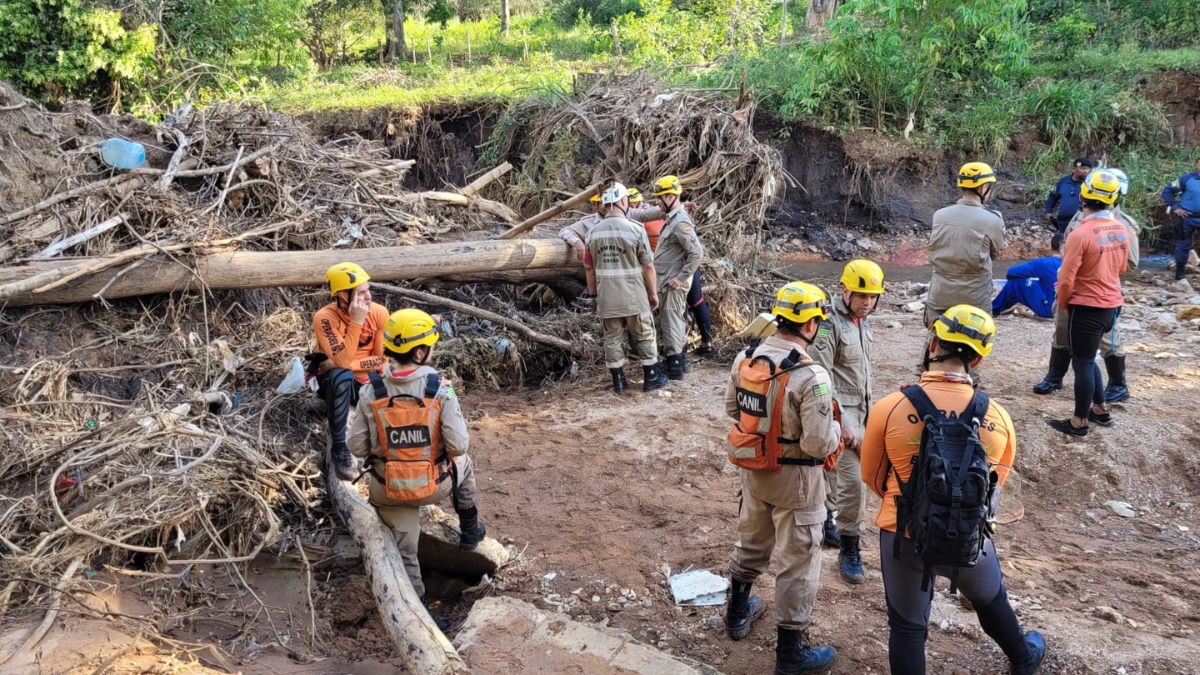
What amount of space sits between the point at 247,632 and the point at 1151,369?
A: 23.5 feet

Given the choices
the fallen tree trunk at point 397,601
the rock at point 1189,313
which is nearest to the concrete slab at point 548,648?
the fallen tree trunk at point 397,601

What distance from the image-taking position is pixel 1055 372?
6367 millimetres

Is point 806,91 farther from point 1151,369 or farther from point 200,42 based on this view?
point 200,42

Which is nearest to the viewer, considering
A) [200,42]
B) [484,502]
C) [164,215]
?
[484,502]

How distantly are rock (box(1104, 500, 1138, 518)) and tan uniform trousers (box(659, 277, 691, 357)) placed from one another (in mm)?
3488

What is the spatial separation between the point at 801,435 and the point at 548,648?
1.44 metres

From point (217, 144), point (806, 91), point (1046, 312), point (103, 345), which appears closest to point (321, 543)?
point (103, 345)

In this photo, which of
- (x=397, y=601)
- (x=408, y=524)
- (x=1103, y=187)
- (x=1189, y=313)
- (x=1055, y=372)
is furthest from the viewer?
(x=1189, y=313)

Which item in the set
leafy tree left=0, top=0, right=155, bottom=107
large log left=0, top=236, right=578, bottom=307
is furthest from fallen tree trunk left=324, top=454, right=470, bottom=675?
leafy tree left=0, top=0, right=155, bottom=107

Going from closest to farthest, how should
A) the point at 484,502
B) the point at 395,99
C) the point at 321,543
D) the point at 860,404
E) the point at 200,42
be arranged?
the point at 860,404, the point at 321,543, the point at 484,502, the point at 200,42, the point at 395,99

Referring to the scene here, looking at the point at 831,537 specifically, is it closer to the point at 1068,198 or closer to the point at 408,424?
the point at 408,424

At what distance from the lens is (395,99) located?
1550 centimetres

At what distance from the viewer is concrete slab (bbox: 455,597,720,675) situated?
11.2 ft

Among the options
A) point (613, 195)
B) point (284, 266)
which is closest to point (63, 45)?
point (284, 266)
